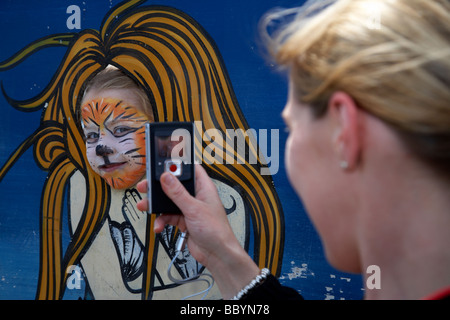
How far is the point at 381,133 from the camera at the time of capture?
67cm

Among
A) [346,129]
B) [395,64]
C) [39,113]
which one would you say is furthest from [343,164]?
[39,113]

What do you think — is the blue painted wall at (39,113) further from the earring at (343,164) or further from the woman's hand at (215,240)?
the earring at (343,164)

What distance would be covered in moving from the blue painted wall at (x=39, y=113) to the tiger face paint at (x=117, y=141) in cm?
31

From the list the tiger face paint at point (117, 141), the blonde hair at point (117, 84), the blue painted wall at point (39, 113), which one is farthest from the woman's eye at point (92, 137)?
the blue painted wall at point (39, 113)

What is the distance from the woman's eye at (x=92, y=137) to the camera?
1.56 metres

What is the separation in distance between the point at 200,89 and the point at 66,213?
71 centimetres

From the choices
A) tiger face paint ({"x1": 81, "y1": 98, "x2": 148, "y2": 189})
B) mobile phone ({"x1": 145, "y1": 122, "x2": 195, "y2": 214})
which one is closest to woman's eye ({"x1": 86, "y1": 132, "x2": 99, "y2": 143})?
tiger face paint ({"x1": 81, "y1": 98, "x2": 148, "y2": 189})

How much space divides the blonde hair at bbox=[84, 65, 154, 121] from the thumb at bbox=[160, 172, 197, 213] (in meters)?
0.43

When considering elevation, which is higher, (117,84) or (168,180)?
(117,84)

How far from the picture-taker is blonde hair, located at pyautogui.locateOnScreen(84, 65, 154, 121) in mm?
1522

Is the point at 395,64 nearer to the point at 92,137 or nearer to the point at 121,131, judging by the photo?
the point at 121,131

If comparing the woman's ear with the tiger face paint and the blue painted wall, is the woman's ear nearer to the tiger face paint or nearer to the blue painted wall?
the blue painted wall

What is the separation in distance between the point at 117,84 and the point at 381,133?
3.58ft

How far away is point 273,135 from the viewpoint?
1399 millimetres
